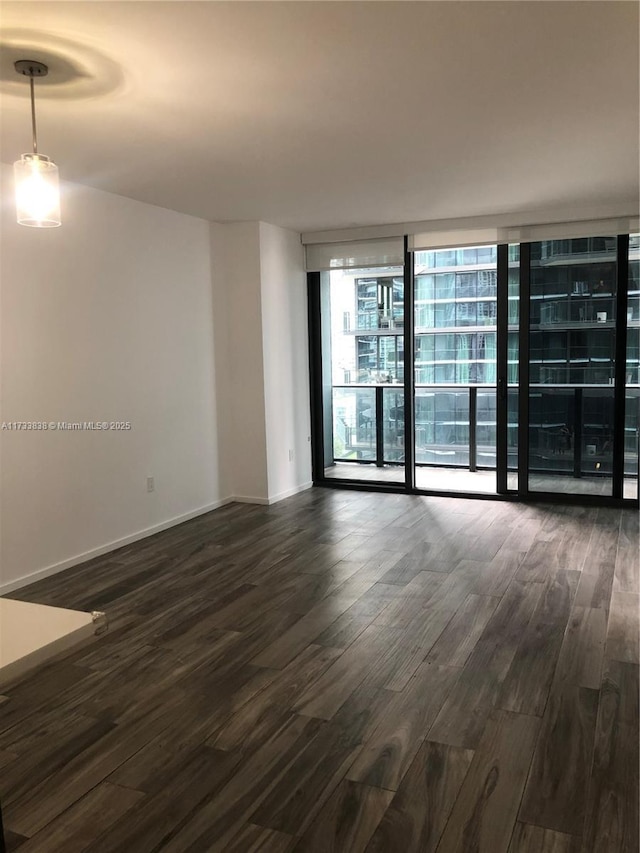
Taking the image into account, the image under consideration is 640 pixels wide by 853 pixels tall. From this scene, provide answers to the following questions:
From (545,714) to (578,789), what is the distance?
0.43m

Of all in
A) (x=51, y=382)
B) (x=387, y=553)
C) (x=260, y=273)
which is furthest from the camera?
(x=260, y=273)

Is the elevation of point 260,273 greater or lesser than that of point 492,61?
lesser

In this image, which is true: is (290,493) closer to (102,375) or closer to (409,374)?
(409,374)

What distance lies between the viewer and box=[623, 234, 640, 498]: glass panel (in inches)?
210

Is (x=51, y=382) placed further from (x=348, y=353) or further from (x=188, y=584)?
(x=348, y=353)

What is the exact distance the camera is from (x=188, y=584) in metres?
3.94

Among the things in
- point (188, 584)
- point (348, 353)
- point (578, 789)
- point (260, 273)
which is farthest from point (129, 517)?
point (578, 789)

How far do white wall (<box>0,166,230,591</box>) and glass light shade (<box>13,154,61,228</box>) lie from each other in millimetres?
1418

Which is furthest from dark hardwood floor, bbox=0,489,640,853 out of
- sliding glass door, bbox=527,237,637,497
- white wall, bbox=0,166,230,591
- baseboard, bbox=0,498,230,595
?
sliding glass door, bbox=527,237,637,497

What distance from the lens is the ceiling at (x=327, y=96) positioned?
7.22 feet

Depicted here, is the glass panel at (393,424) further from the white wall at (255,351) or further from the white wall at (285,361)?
the white wall at (255,351)

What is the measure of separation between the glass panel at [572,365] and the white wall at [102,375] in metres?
2.70

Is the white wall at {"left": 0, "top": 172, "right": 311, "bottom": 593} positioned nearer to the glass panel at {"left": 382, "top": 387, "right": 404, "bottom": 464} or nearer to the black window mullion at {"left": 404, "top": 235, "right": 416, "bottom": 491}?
the glass panel at {"left": 382, "top": 387, "right": 404, "bottom": 464}

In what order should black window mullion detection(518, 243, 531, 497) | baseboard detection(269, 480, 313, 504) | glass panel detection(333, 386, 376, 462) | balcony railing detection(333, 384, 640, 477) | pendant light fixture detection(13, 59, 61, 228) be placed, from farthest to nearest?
glass panel detection(333, 386, 376, 462)
baseboard detection(269, 480, 313, 504)
balcony railing detection(333, 384, 640, 477)
black window mullion detection(518, 243, 531, 497)
pendant light fixture detection(13, 59, 61, 228)
